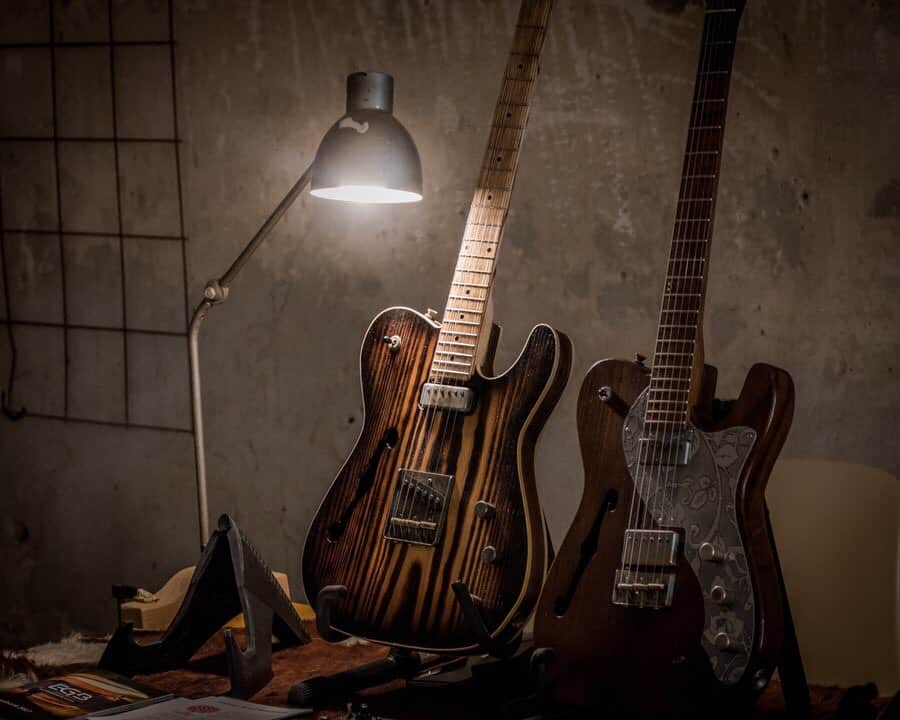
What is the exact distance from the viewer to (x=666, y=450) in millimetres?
1780

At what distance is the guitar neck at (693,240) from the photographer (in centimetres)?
179

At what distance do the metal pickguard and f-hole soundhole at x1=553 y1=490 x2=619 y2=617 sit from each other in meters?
0.07

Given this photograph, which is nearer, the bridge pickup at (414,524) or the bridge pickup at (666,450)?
the bridge pickup at (666,450)

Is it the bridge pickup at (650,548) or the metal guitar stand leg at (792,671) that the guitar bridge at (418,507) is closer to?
the bridge pickup at (650,548)

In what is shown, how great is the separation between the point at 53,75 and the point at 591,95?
1598 millimetres

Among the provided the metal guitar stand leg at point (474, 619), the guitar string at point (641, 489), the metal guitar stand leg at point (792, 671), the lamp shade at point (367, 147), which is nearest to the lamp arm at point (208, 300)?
the lamp shade at point (367, 147)

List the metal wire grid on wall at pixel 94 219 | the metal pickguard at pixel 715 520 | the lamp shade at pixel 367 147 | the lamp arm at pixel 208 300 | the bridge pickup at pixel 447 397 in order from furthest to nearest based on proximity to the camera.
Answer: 1. the metal wire grid on wall at pixel 94 219
2. the lamp arm at pixel 208 300
3. the lamp shade at pixel 367 147
4. the bridge pickup at pixel 447 397
5. the metal pickguard at pixel 715 520

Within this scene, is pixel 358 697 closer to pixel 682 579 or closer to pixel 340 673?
pixel 340 673

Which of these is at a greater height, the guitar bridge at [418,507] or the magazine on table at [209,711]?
the guitar bridge at [418,507]

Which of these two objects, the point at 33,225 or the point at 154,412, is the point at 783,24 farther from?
the point at 33,225

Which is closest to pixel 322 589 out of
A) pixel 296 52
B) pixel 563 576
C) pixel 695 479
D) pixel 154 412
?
pixel 563 576

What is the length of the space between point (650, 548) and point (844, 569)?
0.48 metres

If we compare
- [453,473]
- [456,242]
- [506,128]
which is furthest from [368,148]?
[453,473]

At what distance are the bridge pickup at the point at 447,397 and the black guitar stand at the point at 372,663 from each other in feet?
1.14
